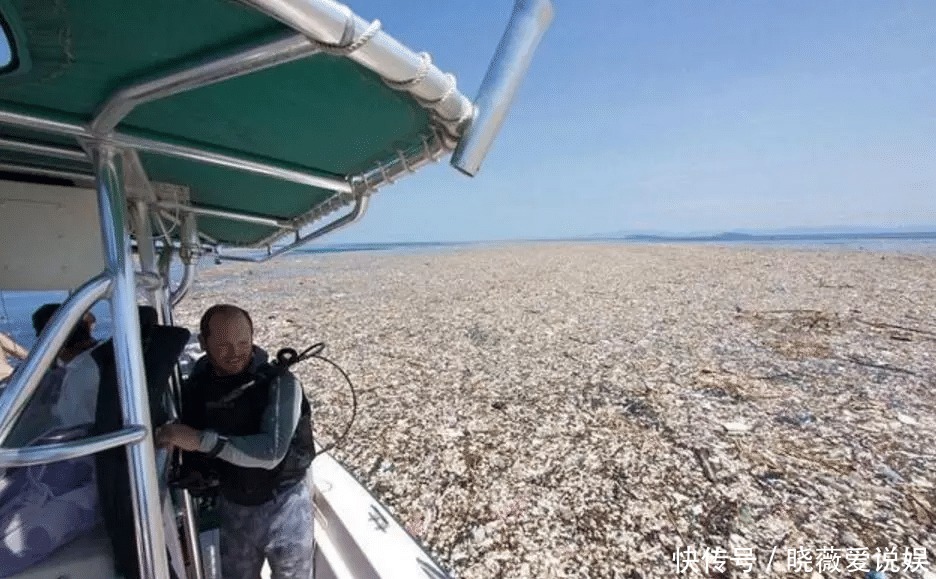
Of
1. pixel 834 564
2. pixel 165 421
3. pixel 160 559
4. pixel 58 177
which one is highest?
pixel 58 177

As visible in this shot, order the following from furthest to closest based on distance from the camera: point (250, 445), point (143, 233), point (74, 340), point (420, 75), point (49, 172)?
point (74, 340) → point (143, 233) → point (250, 445) → point (49, 172) → point (420, 75)

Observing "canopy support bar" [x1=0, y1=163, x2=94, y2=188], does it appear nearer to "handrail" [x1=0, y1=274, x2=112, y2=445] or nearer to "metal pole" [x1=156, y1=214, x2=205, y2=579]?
"metal pole" [x1=156, y1=214, x2=205, y2=579]

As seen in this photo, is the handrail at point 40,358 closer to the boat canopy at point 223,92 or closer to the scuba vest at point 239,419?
the boat canopy at point 223,92

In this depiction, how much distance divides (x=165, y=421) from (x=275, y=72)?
1.73 meters

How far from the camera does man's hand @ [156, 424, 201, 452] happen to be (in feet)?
6.01

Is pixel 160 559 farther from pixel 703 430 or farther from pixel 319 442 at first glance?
pixel 703 430

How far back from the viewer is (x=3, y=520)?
5.08 feet

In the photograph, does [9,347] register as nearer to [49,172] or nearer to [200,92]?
[49,172]

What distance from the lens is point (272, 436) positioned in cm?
211

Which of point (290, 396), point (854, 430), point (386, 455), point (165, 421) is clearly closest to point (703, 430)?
point (854, 430)

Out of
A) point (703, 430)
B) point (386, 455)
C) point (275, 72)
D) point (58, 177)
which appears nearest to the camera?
point (275, 72)

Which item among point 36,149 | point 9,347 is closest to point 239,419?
point 36,149

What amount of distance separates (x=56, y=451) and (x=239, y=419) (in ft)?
3.55

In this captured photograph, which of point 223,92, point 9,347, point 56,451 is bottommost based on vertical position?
point 9,347
